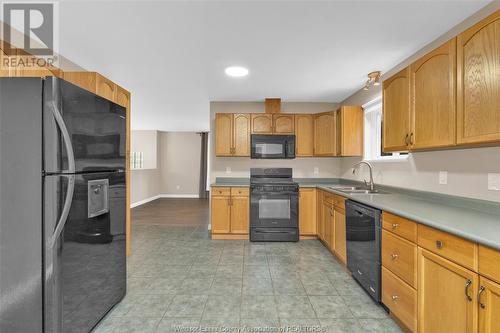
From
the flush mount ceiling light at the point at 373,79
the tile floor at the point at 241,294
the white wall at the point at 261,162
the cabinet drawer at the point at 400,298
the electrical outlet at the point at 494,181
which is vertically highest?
the flush mount ceiling light at the point at 373,79

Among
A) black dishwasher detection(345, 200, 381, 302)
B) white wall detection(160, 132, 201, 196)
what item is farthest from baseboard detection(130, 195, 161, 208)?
black dishwasher detection(345, 200, 381, 302)

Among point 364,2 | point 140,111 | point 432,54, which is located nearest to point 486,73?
point 432,54

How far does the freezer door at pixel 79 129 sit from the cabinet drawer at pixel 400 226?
7.10ft

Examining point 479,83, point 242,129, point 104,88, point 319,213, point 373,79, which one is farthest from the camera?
point 242,129

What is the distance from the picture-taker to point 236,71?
3018 millimetres

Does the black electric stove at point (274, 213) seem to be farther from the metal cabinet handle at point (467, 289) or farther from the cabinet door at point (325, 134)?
the metal cabinet handle at point (467, 289)

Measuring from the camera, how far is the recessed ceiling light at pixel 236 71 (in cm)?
294

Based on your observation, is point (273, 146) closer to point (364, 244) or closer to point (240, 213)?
point (240, 213)

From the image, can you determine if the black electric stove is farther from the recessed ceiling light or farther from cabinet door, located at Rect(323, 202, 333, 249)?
the recessed ceiling light

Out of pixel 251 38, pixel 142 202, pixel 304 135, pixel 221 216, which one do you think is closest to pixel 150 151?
pixel 142 202

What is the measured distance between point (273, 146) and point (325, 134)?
88 cm

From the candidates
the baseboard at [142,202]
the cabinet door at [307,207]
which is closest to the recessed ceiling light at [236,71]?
the cabinet door at [307,207]

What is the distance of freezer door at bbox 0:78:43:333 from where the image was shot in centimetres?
136

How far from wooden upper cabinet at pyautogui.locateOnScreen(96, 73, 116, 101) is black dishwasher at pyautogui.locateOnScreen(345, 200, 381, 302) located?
9.30 feet
